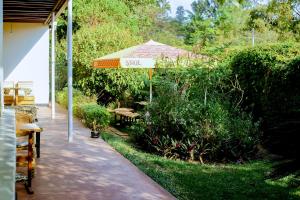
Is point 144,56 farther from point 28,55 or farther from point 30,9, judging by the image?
point 28,55

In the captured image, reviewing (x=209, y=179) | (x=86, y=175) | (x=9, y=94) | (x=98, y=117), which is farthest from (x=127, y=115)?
(x=86, y=175)

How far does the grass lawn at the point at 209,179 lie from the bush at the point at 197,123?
0.41 meters

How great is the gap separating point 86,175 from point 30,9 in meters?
8.70

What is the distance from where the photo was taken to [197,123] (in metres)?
9.73

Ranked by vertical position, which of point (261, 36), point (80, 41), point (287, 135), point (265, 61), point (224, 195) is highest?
point (261, 36)

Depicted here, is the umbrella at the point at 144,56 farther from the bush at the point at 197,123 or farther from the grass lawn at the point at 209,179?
the grass lawn at the point at 209,179

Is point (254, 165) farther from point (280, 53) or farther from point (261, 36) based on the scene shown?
point (261, 36)

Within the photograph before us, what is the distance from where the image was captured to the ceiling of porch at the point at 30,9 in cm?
1283

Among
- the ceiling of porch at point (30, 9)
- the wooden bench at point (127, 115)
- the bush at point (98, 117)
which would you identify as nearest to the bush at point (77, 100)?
the wooden bench at point (127, 115)

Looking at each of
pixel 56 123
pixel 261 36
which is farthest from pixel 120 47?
pixel 261 36

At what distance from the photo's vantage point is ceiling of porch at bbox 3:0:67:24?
1283cm

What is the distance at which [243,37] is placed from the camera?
149 ft

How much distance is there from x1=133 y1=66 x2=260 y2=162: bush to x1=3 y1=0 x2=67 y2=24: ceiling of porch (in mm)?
4153

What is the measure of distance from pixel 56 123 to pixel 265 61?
21.4 ft
